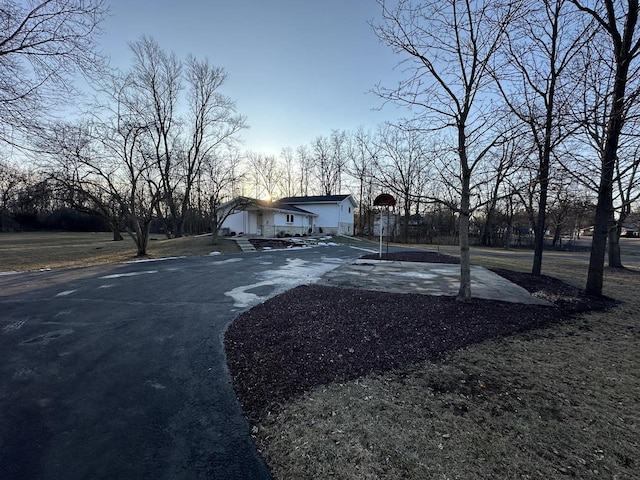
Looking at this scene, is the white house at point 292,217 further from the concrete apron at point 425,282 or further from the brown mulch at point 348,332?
the brown mulch at point 348,332

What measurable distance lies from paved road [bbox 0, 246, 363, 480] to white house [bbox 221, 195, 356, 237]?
16477 mm

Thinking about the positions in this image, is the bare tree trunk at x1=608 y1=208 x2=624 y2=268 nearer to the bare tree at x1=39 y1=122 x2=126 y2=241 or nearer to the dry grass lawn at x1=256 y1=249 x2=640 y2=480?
the dry grass lawn at x1=256 y1=249 x2=640 y2=480

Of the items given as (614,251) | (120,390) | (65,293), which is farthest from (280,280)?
(614,251)

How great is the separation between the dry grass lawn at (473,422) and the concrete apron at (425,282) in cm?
296

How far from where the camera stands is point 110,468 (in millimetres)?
1936

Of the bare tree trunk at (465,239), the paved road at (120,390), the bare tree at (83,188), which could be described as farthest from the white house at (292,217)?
the bare tree trunk at (465,239)

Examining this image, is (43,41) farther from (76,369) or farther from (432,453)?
(432,453)

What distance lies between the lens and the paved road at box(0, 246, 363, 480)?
6.59 ft

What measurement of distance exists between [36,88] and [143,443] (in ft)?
22.8

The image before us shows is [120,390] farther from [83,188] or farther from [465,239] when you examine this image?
[83,188]

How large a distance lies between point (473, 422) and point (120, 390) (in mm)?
3345

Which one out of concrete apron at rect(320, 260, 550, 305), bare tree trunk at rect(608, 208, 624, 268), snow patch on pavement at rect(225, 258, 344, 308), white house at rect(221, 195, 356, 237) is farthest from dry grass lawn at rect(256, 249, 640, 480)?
white house at rect(221, 195, 356, 237)

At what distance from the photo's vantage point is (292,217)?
27.2m

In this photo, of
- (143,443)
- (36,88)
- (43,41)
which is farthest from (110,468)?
(43,41)
